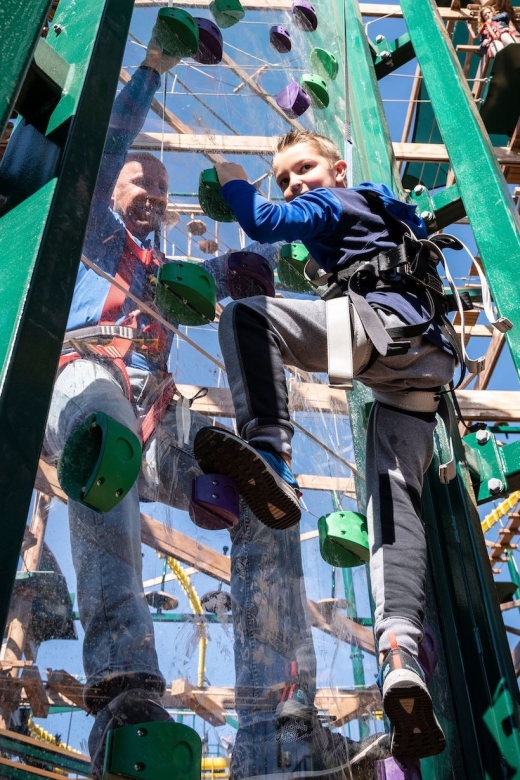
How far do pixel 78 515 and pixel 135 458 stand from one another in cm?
19

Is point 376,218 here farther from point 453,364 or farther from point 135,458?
point 135,458

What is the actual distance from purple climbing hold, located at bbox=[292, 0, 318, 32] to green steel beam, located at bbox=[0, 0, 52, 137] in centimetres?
275

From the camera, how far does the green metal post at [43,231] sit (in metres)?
1.08

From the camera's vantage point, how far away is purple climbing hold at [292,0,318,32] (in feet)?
12.0

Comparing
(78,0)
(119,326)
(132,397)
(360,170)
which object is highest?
(360,170)

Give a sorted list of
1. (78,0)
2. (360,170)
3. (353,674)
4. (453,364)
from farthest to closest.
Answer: (360,170)
(453,364)
(353,674)
(78,0)

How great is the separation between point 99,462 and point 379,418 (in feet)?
3.07

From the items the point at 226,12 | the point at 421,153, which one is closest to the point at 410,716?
the point at 226,12

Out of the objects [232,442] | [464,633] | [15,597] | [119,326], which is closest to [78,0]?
[119,326]

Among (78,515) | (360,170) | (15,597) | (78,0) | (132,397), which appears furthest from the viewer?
(360,170)

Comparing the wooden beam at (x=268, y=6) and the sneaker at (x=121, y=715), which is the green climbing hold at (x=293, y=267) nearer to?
the wooden beam at (x=268, y=6)

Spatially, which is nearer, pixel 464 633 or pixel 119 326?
pixel 119 326

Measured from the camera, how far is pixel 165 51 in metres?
2.59

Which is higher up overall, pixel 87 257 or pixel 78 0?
pixel 78 0
